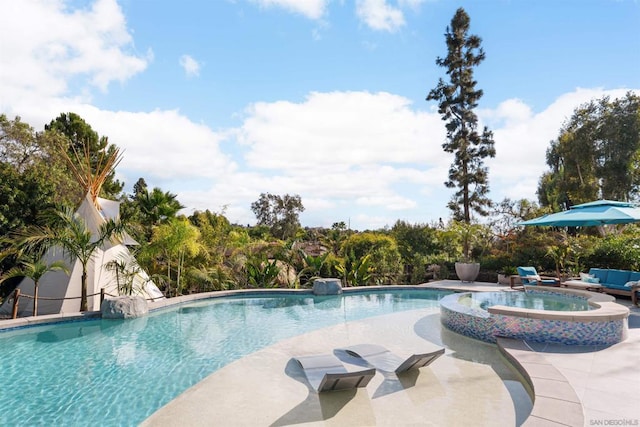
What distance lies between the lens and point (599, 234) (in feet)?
70.2

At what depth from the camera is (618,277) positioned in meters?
10.4

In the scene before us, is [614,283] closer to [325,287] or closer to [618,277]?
[618,277]

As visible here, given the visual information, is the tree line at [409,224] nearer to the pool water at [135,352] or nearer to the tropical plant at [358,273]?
the tropical plant at [358,273]

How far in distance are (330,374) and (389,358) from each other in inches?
68.0

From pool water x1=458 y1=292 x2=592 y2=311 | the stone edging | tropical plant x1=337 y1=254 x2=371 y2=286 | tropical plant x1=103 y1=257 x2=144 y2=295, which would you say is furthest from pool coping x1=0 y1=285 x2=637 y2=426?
tropical plant x1=337 y1=254 x2=371 y2=286

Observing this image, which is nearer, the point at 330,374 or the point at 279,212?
the point at 330,374

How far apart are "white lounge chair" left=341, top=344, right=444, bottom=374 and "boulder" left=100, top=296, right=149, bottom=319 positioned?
6.11m

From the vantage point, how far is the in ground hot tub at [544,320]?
21.1ft

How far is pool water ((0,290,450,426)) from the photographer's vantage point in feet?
15.6

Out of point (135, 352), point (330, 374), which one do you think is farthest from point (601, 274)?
point (135, 352)

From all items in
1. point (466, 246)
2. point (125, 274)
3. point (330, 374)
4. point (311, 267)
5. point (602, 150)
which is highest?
point (602, 150)

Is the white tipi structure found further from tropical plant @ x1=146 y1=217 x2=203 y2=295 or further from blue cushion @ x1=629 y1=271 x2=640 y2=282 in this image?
blue cushion @ x1=629 y1=271 x2=640 y2=282

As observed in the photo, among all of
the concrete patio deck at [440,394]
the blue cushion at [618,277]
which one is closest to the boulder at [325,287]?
the concrete patio deck at [440,394]

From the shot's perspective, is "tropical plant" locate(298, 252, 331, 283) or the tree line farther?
"tropical plant" locate(298, 252, 331, 283)
